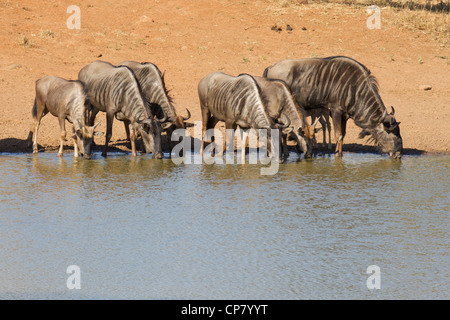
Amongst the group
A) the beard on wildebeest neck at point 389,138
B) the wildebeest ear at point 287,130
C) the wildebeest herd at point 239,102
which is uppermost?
the wildebeest herd at point 239,102

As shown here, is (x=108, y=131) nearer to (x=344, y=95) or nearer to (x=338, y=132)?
(x=338, y=132)

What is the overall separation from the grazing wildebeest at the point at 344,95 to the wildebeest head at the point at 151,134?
3.24 m

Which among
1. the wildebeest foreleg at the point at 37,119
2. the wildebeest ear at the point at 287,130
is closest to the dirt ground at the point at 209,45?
the wildebeest foreleg at the point at 37,119

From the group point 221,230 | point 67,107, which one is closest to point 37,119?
point 67,107

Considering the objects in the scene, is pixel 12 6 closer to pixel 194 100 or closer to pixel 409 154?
pixel 194 100

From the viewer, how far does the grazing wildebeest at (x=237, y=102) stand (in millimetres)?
14695

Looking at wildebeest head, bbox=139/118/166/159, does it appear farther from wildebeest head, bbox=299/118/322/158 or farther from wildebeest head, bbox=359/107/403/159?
wildebeest head, bbox=359/107/403/159

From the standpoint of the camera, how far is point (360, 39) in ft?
89.5

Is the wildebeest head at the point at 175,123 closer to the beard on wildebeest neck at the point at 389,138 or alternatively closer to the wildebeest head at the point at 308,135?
the wildebeest head at the point at 308,135

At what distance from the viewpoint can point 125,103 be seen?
1538 cm

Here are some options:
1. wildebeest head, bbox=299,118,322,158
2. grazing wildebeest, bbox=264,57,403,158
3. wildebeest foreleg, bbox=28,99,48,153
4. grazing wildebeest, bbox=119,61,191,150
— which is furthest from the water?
grazing wildebeest, bbox=119,61,191,150

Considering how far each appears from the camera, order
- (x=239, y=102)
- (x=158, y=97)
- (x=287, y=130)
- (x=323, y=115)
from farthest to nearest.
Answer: (x=323, y=115), (x=158, y=97), (x=239, y=102), (x=287, y=130)

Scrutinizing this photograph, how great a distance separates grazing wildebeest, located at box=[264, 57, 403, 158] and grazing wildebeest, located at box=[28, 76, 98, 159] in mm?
4620

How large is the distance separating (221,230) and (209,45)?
16.9 m
